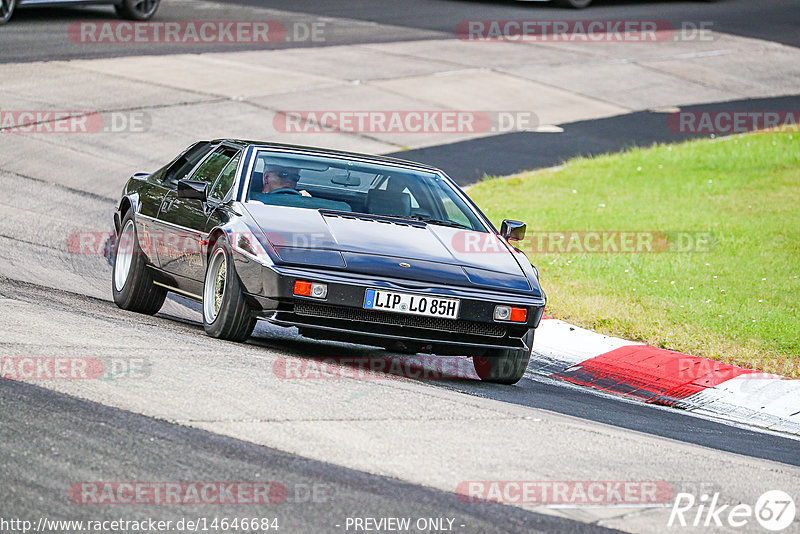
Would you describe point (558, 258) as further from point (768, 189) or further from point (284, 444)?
point (284, 444)

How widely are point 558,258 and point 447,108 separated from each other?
7.70 meters

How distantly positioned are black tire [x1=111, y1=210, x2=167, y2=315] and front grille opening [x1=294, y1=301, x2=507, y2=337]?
2.25 metres

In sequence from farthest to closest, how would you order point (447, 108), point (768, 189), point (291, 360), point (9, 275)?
point (447, 108)
point (768, 189)
point (9, 275)
point (291, 360)

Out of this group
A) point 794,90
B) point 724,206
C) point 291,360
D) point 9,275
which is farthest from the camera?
point 794,90

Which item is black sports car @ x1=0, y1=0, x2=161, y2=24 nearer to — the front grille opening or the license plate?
the front grille opening

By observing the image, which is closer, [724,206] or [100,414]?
A: [100,414]

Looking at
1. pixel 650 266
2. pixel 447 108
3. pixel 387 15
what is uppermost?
pixel 387 15

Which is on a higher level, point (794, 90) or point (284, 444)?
point (794, 90)

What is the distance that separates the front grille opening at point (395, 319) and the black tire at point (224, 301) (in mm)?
474

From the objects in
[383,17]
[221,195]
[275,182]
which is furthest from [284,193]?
[383,17]

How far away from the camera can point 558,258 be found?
1237 centimetres

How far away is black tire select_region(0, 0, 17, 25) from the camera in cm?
2112

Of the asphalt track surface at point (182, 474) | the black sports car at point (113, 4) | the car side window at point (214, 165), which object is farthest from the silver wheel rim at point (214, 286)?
the black sports car at point (113, 4)

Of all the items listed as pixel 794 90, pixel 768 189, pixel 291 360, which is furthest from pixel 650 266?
pixel 794 90
